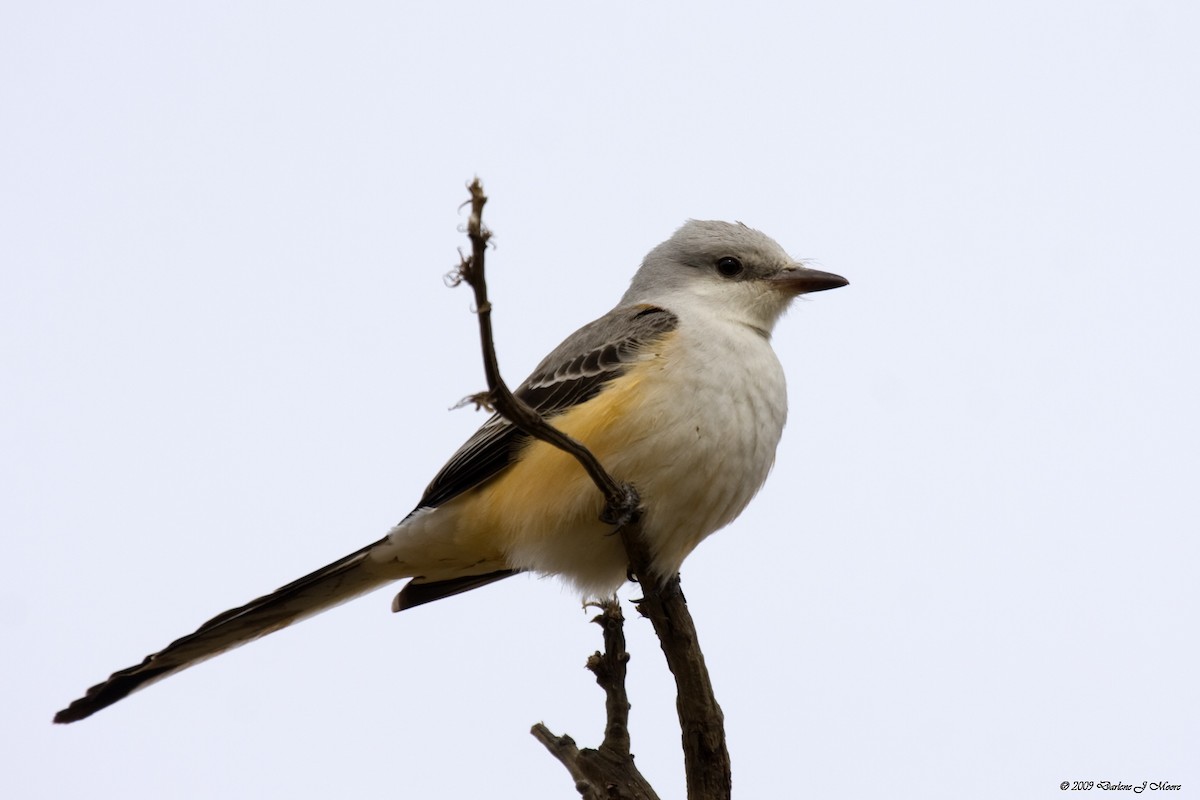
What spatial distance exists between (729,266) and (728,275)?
0.05m

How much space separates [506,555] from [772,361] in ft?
Answer: 5.10

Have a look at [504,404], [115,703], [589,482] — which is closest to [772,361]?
[589,482]

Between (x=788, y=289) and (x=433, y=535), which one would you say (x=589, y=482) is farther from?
(x=788, y=289)

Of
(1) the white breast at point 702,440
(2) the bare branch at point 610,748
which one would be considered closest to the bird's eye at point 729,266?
(1) the white breast at point 702,440

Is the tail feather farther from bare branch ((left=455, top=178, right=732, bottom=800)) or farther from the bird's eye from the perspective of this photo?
the bird's eye

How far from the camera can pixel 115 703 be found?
578 centimetres

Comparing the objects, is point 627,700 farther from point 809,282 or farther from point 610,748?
point 809,282

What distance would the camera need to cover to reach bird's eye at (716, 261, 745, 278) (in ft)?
22.1

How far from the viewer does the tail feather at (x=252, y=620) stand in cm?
583

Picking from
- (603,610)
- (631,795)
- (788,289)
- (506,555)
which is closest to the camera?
(631,795)

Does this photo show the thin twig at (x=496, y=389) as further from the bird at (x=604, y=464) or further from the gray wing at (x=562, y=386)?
the gray wing at (x=562, y=386)

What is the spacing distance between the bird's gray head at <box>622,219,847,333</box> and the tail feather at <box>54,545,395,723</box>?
207 cm

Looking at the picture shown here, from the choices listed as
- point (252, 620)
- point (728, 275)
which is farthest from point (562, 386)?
point (252, 620)

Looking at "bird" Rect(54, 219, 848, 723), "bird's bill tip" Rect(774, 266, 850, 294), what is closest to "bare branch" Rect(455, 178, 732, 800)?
"bird" Rect(54, 219, 848, 723)
